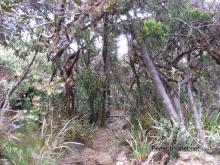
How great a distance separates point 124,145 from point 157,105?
37.4 inches

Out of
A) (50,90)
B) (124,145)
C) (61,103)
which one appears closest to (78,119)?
(61,103)

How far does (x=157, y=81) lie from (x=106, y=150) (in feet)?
4.38

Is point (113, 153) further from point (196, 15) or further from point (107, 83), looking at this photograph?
point (196, 15)

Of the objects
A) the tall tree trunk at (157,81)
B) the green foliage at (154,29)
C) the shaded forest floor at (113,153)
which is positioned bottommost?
the shaded forest floor at (113,153)

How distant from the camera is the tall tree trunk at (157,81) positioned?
15.4ft

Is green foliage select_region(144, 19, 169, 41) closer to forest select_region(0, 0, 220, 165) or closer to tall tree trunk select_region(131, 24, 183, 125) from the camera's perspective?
forest select_region(0, 0, 220, 165)

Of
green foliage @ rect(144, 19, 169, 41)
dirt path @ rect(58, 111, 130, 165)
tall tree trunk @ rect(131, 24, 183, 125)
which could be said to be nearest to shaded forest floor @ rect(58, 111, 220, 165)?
dirt path @ rect(58, 111, 130, 165)

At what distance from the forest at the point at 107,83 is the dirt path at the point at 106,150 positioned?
2 cm

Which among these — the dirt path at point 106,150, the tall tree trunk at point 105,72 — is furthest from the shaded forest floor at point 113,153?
the tall tree trunk at point 105,72

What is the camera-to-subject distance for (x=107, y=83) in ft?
19.1

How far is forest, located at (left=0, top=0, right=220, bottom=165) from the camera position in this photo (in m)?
4.30

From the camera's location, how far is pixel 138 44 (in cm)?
519

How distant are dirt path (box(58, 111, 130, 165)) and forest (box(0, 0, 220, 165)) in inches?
0.7

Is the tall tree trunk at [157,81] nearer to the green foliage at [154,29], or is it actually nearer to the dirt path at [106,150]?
the green foliage at [154,29]
